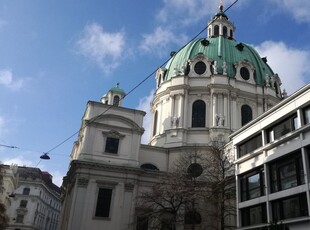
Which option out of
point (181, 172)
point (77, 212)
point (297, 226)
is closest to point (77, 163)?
point (77, 212)

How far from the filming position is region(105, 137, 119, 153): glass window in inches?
1583

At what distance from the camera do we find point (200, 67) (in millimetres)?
50750

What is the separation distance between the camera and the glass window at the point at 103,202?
37175mm

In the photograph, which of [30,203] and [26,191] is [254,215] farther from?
[26,191]

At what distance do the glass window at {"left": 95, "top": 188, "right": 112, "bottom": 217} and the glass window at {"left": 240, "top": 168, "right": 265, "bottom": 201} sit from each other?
15.6 m

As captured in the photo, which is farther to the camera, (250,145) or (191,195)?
(191,195)

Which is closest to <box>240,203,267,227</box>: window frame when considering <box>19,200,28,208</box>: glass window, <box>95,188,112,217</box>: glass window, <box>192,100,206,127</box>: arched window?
<box>95,188,112,217</box>: glass window

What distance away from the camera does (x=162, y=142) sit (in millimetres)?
46906

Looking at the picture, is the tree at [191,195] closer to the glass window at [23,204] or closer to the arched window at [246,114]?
the arched window at [246,114]

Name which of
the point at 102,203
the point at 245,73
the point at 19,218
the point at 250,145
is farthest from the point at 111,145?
the point at 19,218

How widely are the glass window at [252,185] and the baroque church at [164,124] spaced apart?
29.0 ft

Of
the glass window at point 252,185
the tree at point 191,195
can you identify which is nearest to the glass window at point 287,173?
the glass window at point 252,185

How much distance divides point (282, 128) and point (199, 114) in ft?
75.5

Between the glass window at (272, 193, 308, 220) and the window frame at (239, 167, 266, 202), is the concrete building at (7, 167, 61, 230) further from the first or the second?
the glass window at (272, 193, 308, 220)
